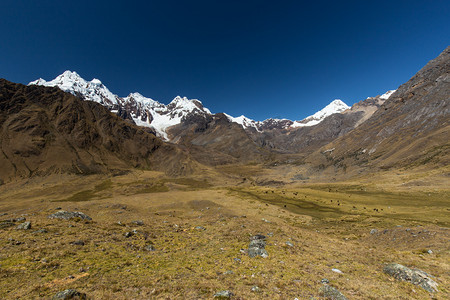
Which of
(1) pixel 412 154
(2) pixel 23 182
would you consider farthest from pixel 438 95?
(2) pixel 23 182

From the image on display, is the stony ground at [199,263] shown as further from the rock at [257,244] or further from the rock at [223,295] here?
the rock at [257,244]

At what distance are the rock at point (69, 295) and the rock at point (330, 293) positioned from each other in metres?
12.7

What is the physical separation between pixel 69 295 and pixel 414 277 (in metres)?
21.1

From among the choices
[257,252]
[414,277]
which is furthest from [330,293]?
[414,277]

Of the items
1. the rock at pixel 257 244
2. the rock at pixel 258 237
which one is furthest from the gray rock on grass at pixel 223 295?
the rock at pixel 258 237

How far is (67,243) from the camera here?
599 inches

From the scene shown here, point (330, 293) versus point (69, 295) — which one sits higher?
point (69, 295)

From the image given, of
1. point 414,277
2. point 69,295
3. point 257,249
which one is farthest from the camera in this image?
point 257,249

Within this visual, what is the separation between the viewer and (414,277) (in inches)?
531

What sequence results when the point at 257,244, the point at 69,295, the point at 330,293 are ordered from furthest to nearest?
1. the point at 257,244
2. the point at 330,293
3. the point at 69,295

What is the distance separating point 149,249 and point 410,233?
3378 centimetres

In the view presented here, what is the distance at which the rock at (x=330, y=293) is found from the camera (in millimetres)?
10898

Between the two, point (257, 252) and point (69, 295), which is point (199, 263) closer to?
point (257, 252)

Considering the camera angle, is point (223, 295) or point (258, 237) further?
point (258, 237)
